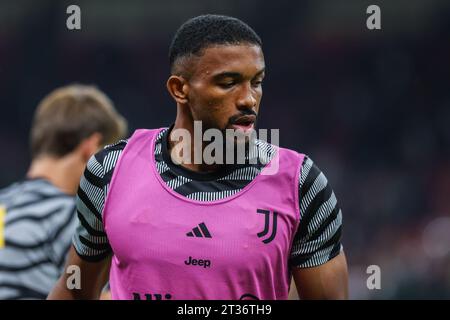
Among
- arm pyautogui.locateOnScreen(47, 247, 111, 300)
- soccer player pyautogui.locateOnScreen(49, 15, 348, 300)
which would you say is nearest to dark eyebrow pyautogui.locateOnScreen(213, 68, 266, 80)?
soccer player pyautogui.locateOnScreen(49, 15, 348, 300)

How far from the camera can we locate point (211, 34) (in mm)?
2686

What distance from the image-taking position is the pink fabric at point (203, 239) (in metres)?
2.63

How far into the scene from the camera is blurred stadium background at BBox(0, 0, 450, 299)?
12.0 meters

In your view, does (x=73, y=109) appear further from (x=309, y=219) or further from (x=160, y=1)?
(x=160, y=1)

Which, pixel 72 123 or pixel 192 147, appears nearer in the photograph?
pixel 192 147

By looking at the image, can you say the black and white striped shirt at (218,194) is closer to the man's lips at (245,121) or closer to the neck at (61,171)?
the man's lips at (245,121)

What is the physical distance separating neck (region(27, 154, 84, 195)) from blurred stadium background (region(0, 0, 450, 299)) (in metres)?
7.55

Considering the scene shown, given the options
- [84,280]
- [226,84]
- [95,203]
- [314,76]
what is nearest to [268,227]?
[226,84]

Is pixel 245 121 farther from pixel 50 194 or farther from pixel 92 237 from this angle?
pixel 50 194

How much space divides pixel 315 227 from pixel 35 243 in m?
1.75

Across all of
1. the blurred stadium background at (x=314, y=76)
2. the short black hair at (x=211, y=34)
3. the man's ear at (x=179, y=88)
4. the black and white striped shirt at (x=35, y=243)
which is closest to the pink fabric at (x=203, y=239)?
the man's ear at (x=179, y=88)

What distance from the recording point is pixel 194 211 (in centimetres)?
268

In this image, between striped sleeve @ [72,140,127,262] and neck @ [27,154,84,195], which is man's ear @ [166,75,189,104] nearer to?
striped sleeve @ [72,140,127,262]
